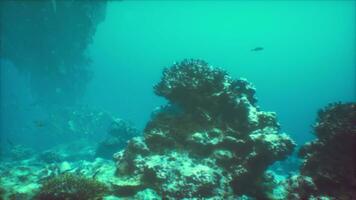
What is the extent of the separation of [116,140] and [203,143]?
9220mm

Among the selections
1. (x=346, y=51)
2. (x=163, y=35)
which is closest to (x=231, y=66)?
(x=163, y=35)

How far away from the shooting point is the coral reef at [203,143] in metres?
7.96

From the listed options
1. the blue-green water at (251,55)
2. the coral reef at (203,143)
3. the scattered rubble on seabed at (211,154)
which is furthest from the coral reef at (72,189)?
the blue-green water at (251,55)

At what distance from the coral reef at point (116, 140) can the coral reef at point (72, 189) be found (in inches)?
367

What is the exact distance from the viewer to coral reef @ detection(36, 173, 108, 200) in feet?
22.6

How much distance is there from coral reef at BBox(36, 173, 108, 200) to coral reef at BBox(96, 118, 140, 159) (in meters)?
9.31

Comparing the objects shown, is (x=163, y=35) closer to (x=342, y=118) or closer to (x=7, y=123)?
(x=7, y=123)

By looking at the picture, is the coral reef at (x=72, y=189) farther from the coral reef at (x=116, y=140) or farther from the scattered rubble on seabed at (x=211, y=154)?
the coral reef at (x=116, y=140)

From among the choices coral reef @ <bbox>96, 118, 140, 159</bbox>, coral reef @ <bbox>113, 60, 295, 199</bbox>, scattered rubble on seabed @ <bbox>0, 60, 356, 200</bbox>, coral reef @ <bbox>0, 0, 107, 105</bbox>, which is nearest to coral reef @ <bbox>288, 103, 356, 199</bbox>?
scattered rubble on seabed @ <bbox>0, 60, 356, 200</bbox>

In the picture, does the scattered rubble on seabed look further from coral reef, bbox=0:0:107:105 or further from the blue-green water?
the blue-green water

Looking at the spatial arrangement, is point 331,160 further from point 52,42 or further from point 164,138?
point 52,42

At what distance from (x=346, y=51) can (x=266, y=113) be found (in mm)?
119675

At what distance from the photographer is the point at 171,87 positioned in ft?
31.6

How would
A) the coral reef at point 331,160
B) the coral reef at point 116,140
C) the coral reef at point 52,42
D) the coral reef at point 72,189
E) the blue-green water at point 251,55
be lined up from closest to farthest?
the coral reef at point 72,189
the coral reef at point 331,160
the coral reef at point 116,140
the coral reef at point 52,42
the blue-green water at point 251,55
